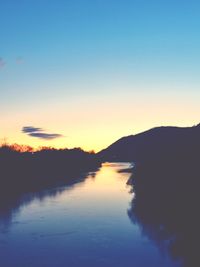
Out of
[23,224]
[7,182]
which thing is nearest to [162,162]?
[23,224]

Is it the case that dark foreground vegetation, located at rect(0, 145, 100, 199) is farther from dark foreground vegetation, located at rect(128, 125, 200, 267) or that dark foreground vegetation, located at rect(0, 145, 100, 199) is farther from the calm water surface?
dark foreground vegetation, located at rect(128, 125, 200, 267)

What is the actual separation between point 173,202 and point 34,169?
77.2 metres

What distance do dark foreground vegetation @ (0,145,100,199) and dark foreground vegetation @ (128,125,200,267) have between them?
77.7 feet

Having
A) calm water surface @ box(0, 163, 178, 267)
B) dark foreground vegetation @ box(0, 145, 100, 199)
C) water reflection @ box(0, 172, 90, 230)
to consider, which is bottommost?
calm water surface @ box(0, 163, 178, 267)

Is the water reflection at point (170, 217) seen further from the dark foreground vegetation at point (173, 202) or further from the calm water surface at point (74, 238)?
the calm water surface at point (74, 238)

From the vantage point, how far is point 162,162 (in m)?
44.9

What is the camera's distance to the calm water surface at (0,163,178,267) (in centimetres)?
2266

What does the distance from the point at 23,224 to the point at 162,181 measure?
607 inches

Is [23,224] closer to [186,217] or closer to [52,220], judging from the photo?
[52,220]

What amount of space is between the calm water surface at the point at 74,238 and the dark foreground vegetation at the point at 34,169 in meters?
20.0

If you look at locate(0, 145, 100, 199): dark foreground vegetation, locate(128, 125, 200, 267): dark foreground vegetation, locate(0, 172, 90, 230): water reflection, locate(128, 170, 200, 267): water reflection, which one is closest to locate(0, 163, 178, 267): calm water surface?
locate(0, 172, 90, 230): water reflection

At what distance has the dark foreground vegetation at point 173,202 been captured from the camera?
2398cm

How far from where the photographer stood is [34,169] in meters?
106

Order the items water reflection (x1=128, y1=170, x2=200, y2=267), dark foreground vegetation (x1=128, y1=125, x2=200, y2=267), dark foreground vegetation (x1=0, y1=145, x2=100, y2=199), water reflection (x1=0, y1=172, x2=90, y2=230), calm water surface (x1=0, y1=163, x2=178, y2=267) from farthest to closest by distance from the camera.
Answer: dark foreground vegetation (x1=0, y1=145, x2=100, y2=199) → water reflection (x1=0, y1=172, x2=90, y2=230) → dark foreground vegetation (x1=128, y1=125, x2=200, y2=267) → water reflection (x1=128, y1=170, x2=200, y2=267) → calm water surface (x1=0, y1=163, x2=178, y2=267)
